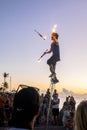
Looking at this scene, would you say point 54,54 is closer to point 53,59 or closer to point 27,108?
point 53,59

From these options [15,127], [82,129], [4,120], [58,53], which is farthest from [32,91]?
[4,120]

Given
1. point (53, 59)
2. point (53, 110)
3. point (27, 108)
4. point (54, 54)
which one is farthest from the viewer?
point (53, 110)

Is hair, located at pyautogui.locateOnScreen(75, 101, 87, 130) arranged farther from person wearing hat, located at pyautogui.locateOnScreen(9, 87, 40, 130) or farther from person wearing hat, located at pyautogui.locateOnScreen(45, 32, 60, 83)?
person wearing hat, located at pyautogui.locateOnScreen(45, 32, 60, 83)

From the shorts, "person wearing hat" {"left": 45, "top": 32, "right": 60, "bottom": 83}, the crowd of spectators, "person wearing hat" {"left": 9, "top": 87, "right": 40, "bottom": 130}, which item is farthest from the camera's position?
the crowd of spectators

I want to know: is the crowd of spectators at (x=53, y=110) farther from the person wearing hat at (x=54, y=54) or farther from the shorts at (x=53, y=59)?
the shorts at (x=53, y=59)

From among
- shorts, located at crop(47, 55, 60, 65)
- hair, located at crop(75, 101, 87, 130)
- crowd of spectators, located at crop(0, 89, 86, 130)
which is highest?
shorts, located at crop(47, 55, 60, 65)

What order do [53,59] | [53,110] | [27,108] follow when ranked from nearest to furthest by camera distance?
[27,108], [53,59], [53,110]

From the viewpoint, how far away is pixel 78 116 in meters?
3.52

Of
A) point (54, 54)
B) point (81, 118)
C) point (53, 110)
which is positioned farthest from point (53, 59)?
point (81, 118)

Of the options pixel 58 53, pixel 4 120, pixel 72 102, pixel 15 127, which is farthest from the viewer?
pixel 72 102

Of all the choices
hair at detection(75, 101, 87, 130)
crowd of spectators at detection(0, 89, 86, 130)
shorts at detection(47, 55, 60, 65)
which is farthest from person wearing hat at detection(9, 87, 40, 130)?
crowd of spectators at detection(0, 89, 86, 130)

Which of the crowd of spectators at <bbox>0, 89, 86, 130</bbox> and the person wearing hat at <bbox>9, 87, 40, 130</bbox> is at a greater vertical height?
the crowd of spectators at <bbox>0, 89, 86, 130</bbox>

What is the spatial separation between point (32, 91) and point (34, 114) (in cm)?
21

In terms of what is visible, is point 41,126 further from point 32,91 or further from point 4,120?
point 32,91
